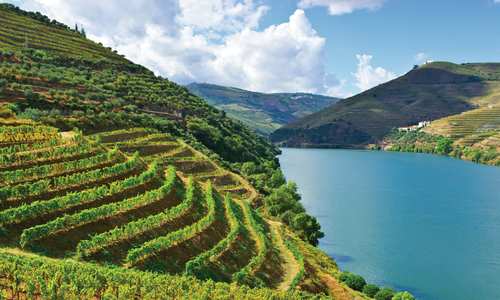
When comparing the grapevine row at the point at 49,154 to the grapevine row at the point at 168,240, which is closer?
the grapevine row at the point at 168,240

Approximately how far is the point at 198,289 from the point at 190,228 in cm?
1479

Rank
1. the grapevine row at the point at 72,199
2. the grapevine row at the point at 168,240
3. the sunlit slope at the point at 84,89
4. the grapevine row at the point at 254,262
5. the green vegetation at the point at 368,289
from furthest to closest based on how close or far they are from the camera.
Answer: the sunlit slope at the point at 84,89 → the green vegetation at the point at 368,289 → the grapevine row at the point at 254,262 → the grapevine row at the point at 168,240 → the grapevine row at the point at 72,199

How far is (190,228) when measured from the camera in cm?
5297

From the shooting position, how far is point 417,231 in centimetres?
10906

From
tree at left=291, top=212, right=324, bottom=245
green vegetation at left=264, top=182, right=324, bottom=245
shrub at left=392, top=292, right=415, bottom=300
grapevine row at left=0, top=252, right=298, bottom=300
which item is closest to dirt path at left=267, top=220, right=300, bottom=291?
grapevine row at left=0, top=252, right=298, bottom=300

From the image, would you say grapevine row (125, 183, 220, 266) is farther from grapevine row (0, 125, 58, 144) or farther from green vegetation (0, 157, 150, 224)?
grapevine row (0, 125, 58, 144)

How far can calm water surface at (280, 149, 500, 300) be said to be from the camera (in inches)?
3086

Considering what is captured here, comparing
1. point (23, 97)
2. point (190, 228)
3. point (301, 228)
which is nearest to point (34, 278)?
point (190, 228)

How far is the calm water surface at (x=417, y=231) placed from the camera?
78.4 meters

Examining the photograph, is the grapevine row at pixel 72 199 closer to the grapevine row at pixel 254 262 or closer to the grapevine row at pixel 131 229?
the grapevine row at pixel 131 229

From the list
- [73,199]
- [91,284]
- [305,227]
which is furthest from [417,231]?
[91,284]

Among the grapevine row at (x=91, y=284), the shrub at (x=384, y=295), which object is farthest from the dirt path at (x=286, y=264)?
the shrub at (x=384, y=295)

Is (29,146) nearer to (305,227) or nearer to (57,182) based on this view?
(57,182)

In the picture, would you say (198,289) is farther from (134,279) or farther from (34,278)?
(34,278)
